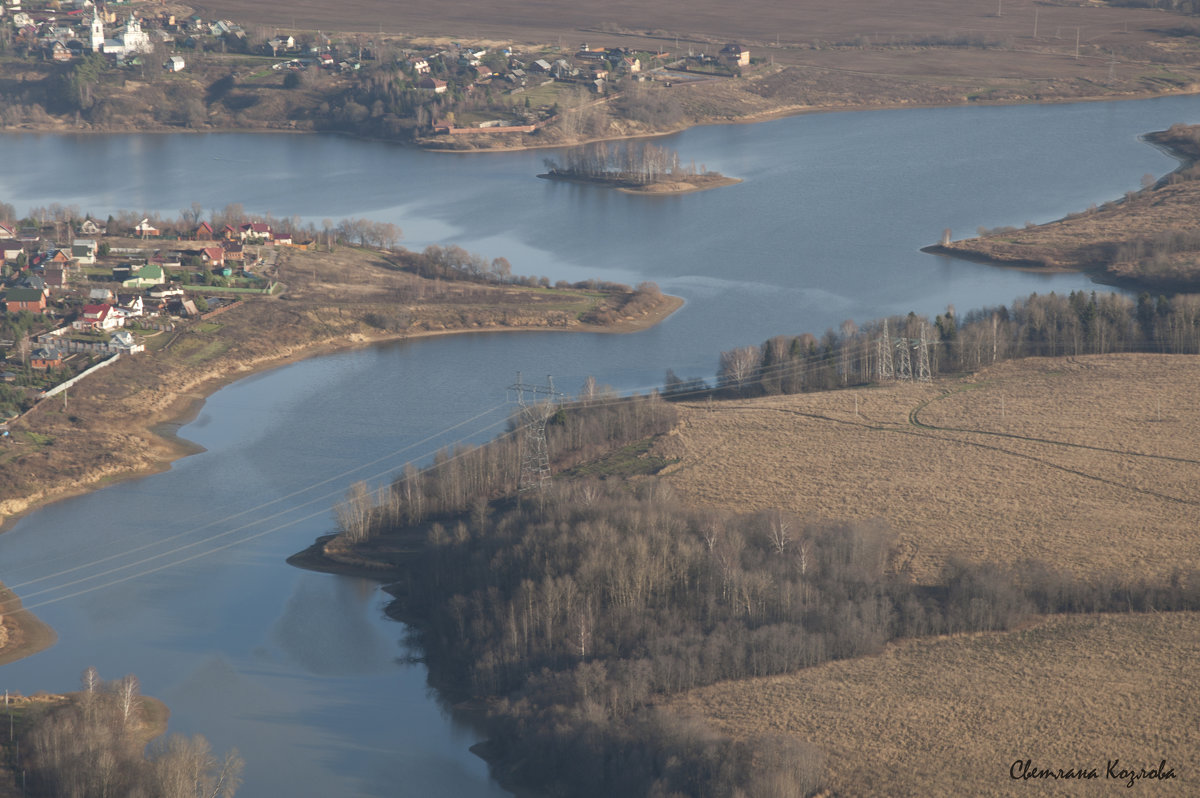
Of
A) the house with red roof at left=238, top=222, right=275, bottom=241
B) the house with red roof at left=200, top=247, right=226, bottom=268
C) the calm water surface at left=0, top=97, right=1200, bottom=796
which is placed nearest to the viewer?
the calm water surface at left=0, top=97, right=1200, bottom=796

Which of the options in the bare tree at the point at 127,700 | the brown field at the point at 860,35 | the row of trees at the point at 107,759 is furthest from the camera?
the brown field at the point at 860,35

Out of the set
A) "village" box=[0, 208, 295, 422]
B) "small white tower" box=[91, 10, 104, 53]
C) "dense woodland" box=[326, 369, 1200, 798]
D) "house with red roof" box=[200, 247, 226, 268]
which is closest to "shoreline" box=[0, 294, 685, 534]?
"village" box=[0, 208, 295, 422]

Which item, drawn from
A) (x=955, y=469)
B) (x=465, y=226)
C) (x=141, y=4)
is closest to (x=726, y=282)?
(x=465, y=226)

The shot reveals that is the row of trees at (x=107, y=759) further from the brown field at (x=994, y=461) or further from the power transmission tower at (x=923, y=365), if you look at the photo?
the power transmission tower at (x=923, y=365)

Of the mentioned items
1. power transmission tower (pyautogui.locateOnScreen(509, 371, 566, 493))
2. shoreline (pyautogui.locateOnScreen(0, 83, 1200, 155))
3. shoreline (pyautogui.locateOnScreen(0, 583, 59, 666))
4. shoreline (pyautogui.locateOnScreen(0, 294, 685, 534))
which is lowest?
shoreline (pyautogui.locateOnScreen(0, 583, 59, 666))

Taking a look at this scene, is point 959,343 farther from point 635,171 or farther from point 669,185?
point 635,171

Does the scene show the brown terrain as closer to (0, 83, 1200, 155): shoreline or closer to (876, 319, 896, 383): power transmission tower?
(876, 319, 896, 383): power transmission tower

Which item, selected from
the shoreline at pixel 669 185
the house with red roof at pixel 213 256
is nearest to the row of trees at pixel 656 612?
the house with red roof at pixel 213 256
